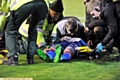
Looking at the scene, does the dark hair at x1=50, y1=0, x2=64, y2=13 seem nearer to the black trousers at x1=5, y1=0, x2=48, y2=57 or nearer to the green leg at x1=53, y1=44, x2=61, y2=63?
the green leg at x1=53, y1=44, x2=61, y2=63

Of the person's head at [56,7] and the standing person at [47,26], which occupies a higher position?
the person's head at [56,7]

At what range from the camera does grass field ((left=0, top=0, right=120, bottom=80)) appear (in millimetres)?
5679

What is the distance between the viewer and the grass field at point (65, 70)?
5.68 meters

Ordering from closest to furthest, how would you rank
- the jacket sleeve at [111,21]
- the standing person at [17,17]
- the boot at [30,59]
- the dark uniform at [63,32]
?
the standing person at [17,17], the boot at [30,59], the jacket sleeve at [111,21], the dark uniform at [63,32]

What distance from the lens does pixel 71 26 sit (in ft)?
23.6

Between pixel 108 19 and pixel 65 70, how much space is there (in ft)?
4.09

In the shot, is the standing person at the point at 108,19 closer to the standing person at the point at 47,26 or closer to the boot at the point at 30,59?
the standing person at the point at 47,26

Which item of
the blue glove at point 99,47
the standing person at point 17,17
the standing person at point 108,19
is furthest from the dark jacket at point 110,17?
the standing person at point 17,17

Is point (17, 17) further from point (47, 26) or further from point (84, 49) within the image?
point (47, 26)

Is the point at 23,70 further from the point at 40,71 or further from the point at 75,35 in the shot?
the point at 75,35

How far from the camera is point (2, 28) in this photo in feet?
23.5

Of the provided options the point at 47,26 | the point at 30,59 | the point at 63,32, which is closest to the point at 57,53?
the point at 30,59

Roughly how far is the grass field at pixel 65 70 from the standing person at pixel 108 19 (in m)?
0.46

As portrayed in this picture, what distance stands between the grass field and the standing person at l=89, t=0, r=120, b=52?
1.52 ft
